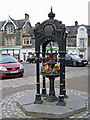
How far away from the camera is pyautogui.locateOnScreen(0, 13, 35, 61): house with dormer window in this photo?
3803 cm

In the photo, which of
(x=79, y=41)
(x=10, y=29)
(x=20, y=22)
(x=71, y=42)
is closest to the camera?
(x=79, y=41)

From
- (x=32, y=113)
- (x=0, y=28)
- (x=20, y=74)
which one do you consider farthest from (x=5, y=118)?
(x=0, y=28)

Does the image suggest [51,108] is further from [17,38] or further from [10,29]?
[10,29]

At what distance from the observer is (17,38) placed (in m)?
38.6

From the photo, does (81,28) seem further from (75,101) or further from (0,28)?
(75,101)

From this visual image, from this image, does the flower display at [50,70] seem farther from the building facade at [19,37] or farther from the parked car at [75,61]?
the building facade at [19,37]

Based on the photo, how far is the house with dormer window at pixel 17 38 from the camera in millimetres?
38031

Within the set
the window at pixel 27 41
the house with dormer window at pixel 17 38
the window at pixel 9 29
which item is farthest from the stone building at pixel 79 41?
the window at pixel 9 29

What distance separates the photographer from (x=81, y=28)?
1379 inches

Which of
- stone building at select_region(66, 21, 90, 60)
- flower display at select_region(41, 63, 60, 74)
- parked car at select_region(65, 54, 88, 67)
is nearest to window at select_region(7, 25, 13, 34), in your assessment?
stone building at select_region(66, 21, 90, 60)

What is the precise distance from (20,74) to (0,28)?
3255cm

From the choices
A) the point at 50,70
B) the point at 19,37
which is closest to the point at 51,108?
the point at 50,70

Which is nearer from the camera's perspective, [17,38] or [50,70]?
[50,70]

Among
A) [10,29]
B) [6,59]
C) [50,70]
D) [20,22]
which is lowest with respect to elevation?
[50,70]
